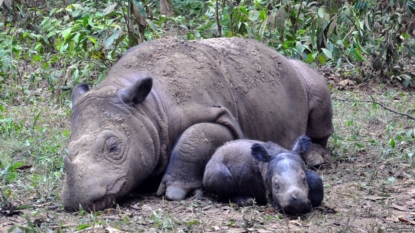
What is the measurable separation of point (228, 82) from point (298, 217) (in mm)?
2377

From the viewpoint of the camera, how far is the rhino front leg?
6.61 m

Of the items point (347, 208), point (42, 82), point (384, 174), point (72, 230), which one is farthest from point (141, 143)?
point (42, 82)

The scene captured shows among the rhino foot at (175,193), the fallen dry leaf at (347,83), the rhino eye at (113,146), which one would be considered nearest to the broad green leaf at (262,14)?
the fallen dry leaf at (347,83)

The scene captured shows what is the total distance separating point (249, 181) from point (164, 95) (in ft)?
→ 4.41

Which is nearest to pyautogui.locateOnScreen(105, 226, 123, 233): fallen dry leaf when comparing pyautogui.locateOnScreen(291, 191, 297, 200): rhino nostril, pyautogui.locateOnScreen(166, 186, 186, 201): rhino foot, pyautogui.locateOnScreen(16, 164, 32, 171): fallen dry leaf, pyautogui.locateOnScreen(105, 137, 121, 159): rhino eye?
pyautogui.locateOnScreen(105, 137, 121, 159): rhino eye

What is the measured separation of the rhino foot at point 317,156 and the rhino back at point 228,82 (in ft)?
0.83

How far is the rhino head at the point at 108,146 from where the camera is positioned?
5.93m

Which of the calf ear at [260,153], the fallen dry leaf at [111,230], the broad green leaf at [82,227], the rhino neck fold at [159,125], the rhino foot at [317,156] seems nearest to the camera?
the fallen dry leaf at [111,230]

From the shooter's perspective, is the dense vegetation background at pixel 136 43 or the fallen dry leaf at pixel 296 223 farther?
the dense vegetation background at pixel 136 43

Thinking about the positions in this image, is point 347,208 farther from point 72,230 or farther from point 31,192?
point 31,192

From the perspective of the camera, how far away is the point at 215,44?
26.8ft

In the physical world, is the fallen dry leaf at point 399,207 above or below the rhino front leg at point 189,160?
below

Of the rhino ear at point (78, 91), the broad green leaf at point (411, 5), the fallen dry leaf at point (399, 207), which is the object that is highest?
the rhino ear at point (78, 91)

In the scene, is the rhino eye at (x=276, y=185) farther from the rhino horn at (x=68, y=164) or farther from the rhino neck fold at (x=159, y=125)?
the rhino horn at (x=68, y=164)
